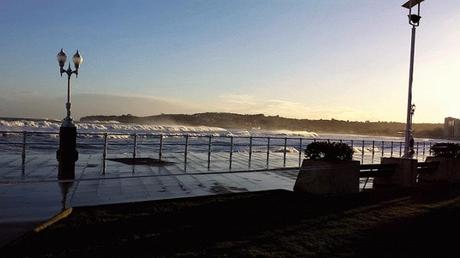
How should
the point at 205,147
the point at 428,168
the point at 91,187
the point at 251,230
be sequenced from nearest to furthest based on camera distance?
the point at 251,230
the point at 91,187
the point at 428,168
the point at 205,147

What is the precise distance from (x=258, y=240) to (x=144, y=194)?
14.0 ft

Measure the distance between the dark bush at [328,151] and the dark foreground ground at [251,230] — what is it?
1247 millimetres

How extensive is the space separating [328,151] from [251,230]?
4.52m

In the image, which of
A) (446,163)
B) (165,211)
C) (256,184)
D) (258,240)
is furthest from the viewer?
(446,163)

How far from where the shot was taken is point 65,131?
12516 millimetres

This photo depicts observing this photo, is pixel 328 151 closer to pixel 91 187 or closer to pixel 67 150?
pixel 91 187

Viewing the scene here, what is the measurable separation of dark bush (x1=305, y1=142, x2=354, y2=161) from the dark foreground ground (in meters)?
1.25

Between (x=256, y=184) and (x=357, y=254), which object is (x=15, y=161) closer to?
(x=256, y=184)

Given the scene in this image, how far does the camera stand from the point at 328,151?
35.6ft

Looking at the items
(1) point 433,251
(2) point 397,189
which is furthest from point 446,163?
(1) point 433,251

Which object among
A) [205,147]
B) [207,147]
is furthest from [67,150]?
[205,147]

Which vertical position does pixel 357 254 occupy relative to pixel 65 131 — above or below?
below

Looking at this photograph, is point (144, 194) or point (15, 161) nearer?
point (144, 194)

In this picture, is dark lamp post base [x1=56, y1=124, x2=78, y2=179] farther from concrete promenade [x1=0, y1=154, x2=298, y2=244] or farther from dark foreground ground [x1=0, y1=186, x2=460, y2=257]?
dark foreground ground [x1=0, y1=186, x2=460, y2=257]
